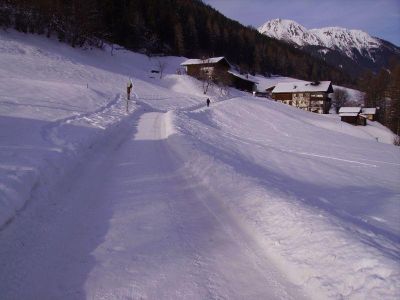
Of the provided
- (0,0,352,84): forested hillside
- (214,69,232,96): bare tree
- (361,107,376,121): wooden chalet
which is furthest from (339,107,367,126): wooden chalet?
(0,0,352,84): forested hillside

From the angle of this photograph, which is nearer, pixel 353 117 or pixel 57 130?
pixel 57 130

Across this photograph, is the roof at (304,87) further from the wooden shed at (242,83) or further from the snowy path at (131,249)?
the snowy path at (131,249)

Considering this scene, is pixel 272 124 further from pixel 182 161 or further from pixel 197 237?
pixel 197 237

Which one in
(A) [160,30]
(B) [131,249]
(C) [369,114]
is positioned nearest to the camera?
(B) [131,249]

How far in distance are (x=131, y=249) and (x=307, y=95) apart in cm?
9018

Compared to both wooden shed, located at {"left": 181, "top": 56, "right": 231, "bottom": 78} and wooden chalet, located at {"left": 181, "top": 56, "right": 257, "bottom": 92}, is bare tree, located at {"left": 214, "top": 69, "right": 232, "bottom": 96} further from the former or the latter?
wooden shed, located at {"left": 181, "top": 56, "right": 231, "bottom": 78}

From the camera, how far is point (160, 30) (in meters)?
91.3

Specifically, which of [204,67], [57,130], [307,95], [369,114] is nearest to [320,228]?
[57,130]

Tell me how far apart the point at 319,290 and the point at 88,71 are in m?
45.9

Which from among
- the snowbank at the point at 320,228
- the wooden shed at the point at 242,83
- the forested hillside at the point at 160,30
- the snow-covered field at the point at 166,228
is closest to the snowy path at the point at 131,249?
the snow-covered field at the point at 166,228

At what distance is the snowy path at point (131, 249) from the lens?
14.2 ft

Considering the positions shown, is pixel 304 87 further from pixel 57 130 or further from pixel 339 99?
pixel 57 130

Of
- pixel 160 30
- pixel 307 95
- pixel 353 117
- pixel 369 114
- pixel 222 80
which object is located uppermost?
pixel 160 30

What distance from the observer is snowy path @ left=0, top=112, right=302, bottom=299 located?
4.32m
